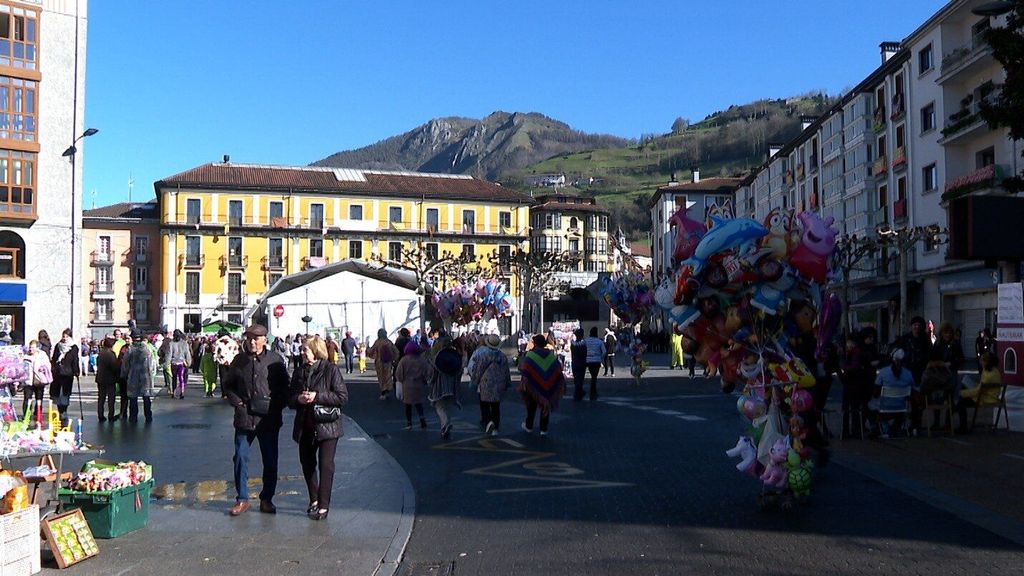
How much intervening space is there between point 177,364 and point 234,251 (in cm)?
5059

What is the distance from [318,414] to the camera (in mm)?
8320

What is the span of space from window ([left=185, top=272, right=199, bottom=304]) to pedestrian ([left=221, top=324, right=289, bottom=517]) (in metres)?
67.1

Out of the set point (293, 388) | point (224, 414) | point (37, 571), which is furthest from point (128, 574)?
point (224, 414)

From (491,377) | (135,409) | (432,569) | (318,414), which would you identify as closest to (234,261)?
(135,409)

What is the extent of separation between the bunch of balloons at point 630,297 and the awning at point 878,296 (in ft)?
47.9

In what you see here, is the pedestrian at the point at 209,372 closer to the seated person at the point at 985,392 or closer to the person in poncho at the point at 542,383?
the person in poncho at the point at 542,383

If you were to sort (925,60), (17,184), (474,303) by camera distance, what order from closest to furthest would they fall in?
1. (474,303)
2. (17,184)
3. (925,60)

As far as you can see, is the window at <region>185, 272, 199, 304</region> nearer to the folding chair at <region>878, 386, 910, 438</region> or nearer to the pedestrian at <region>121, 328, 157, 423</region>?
the pedestrian at <region>121, 328, 157, 423</region>

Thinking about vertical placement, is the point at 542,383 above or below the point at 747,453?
above

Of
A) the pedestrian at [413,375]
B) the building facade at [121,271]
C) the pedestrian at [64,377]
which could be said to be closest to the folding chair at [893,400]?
the pedestrian at [413,375]

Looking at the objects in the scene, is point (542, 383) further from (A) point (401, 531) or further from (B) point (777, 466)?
(A) point (401, 531)

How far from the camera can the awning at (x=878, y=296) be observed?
4528 centimetres

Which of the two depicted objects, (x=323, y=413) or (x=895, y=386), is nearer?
(x=323, y=413)

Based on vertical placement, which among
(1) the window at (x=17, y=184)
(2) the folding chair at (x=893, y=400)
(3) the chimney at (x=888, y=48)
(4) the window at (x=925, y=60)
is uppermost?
(3) the chimney at (x=888, y=48)
